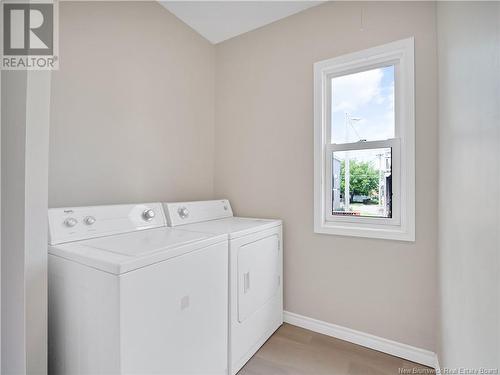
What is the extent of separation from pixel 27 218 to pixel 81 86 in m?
0.96

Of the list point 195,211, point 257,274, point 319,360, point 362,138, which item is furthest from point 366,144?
point 319,360

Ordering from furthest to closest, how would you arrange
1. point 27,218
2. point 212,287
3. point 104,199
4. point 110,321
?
point 104,199
point 212,287
point 27,218
point 110,321

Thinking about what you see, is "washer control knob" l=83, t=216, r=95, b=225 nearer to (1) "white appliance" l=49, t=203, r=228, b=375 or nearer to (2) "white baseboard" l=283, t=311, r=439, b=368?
(1) "white appliance" l=49, t=203, r=228, b=375

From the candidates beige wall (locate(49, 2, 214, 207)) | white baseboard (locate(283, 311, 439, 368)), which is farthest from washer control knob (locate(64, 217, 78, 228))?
white baseboard (locate(283, 311, 439, 368))

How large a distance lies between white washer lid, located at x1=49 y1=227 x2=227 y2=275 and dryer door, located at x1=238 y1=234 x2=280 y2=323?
315mm

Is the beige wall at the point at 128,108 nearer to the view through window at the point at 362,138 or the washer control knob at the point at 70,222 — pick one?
the washer control knob at the point at 70,222

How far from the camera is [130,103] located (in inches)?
73.4

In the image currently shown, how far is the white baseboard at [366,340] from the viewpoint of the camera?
162 centimetres

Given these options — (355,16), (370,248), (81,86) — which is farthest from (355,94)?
(81,86)

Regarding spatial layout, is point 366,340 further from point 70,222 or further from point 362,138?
point 70,222

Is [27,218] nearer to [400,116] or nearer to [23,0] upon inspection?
[23,0]

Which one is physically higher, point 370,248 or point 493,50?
point 493,50

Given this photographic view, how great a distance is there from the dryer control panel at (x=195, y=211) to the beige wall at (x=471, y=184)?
160 centimetres

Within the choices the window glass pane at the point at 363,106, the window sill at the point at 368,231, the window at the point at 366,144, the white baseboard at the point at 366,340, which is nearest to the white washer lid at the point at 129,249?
the window sill at the point at 368,231
